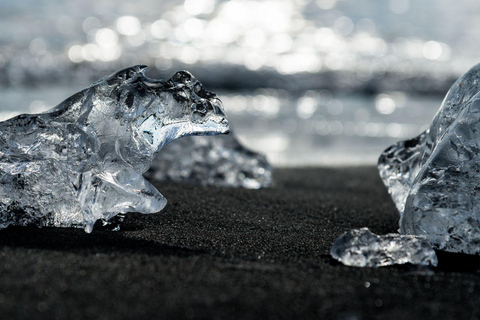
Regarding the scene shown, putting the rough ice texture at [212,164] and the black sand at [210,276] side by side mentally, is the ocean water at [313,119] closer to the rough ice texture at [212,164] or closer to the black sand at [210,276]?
the rough ice texture at [212,164]

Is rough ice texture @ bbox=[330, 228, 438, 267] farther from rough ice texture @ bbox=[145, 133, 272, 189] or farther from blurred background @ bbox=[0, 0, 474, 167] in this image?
blurred background @ bbox=[0, 0, 474, 167]

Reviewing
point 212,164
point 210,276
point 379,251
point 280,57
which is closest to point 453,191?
point 379,251

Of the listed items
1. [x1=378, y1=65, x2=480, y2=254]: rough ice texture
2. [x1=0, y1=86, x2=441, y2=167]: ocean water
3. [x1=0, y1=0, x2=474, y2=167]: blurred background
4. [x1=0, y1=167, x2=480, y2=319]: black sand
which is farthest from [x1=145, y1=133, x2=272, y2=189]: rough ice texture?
[x1=378, y1=65, x2=480, y2=254]: rough ice texture

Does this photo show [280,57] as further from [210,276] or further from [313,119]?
[210,276]

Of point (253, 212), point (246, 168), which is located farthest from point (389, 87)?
point (253, 212)

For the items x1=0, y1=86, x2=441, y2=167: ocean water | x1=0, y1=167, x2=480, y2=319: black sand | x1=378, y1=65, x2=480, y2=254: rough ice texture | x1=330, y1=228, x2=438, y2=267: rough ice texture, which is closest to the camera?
x1=0, y1=167, x2=480, y2=319: black sand
